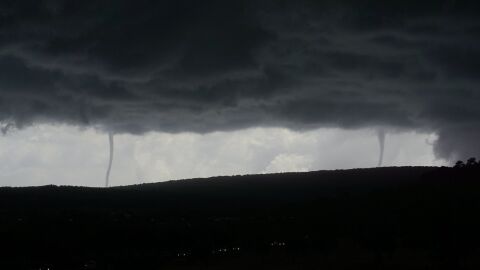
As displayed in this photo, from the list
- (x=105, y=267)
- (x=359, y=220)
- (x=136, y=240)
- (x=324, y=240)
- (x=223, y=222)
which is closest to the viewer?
(x=105, y=267)

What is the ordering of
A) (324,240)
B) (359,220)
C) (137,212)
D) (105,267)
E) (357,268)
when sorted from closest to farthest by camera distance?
(357,268) < (105,267) < (324,240) < (359,220) < (137,212)

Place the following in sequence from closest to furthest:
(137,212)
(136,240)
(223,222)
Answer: (136,240)
(223,222)
(137,212)

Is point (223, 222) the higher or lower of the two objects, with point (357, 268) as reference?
higher

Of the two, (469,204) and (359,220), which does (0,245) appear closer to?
(359,220)

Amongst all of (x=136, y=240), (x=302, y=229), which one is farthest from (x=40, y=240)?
(x=302, y=229)

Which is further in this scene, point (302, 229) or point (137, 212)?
point (137, 212)

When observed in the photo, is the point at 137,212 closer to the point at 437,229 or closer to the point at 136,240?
the point at 136,240

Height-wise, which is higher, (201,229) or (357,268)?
(201,229)

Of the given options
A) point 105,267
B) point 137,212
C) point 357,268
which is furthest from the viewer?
point 137,212

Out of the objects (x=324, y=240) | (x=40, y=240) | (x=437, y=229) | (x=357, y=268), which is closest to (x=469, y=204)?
(x=437, y=229)
